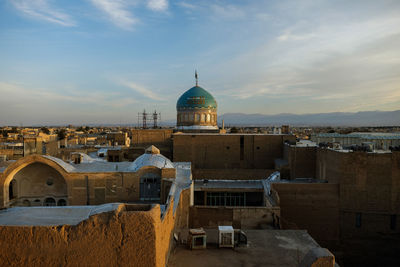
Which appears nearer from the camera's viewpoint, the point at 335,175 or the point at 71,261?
the point at 71,261

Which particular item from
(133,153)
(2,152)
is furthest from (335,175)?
(2,152)

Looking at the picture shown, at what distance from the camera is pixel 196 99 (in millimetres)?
34906

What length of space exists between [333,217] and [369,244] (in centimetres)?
216

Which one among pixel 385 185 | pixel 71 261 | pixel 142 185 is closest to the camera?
pixel 71 261

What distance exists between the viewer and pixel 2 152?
1020 inches

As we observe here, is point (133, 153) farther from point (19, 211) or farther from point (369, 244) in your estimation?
point (369, 244)

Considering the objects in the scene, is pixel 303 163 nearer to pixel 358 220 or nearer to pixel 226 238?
pixel 358 220

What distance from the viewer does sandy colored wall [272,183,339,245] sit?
1562 cm

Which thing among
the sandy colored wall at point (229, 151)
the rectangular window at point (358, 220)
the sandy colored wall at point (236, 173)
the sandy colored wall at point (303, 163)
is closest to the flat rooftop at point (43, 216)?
the sandy colored wall at point (236, 173)

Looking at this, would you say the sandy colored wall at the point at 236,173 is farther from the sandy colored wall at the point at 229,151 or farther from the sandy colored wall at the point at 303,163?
the sandy colored wall at the point at 303,163

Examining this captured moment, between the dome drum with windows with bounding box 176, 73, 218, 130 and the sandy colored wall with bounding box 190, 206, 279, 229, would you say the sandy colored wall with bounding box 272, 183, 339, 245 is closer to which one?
the sandy colored wall with bounding box 190, 206, 279, 229

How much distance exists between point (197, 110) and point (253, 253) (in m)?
26.8

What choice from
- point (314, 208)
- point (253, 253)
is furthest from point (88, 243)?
point (314, 208)

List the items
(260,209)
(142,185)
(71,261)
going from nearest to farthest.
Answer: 1. (71,261)
2. (260,209)
3. (142,185)
